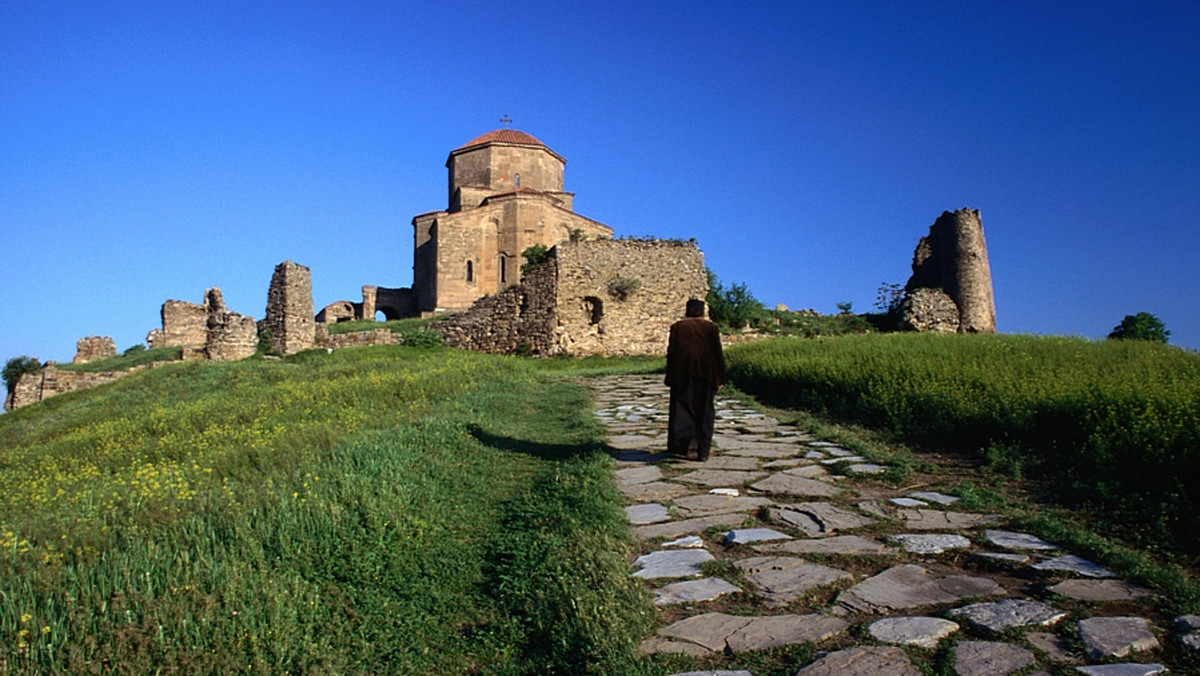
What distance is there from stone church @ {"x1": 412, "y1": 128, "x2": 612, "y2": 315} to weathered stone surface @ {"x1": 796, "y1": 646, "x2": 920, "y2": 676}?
33.0 metres

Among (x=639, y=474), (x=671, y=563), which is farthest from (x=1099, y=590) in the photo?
(x=639, y=474)

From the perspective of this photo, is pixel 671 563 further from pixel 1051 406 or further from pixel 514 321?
pixel 514 321

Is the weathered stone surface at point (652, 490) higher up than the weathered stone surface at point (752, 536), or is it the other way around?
the weathered stone surface at point (652, 490)

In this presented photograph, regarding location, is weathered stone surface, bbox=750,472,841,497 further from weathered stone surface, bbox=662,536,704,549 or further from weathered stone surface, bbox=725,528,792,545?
weathered stone surface, bbox=662,536,704,549

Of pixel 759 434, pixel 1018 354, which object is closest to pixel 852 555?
pixel 759 434

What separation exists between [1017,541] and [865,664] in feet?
5.95

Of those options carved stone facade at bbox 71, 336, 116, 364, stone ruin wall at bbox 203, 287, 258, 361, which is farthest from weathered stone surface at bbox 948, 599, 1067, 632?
carved stone facade at bbox 71, 336, 116, 364

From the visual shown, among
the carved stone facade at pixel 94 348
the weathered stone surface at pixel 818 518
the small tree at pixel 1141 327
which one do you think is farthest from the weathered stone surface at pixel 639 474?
the carved stone facade at pixel 94 348

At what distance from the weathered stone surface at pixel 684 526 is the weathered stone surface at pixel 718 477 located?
2.92ft

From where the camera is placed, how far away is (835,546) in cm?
390

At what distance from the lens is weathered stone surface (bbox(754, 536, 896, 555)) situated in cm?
380

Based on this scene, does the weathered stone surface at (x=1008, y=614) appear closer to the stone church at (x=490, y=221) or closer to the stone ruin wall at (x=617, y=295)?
the stone ruin wall at (x=617, y=295)

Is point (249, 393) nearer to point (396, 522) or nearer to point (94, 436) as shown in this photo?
point (94, 436)

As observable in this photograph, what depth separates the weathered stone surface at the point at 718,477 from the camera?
5477mm
